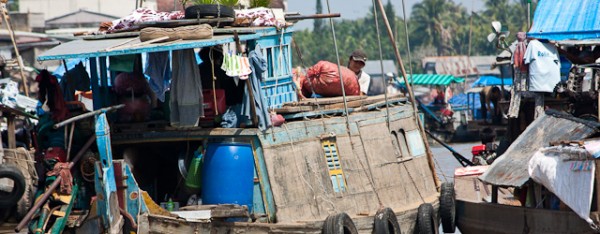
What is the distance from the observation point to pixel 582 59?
19328 millimetres

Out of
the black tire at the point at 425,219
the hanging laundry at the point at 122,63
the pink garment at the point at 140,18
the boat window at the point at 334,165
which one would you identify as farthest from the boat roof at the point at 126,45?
the black tire at the point at 425,219

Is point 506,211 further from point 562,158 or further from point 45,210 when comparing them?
point 45,210

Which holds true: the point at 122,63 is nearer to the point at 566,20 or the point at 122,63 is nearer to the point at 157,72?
the point at 157,72

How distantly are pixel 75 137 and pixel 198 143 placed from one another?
57.3 inches

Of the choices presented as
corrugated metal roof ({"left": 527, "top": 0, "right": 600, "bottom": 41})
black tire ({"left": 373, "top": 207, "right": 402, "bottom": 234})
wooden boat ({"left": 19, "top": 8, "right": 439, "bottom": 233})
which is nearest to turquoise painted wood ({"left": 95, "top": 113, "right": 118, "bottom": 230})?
wooden boat ({"left": 19, "top": 8, "right": 439, "bottom": 233})

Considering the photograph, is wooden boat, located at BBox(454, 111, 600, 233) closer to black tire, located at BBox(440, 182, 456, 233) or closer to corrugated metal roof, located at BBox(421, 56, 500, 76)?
black tire, located at BBox(440, 182, 456, 233)

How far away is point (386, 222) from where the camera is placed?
14.4 m

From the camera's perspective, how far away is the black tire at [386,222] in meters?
14.3

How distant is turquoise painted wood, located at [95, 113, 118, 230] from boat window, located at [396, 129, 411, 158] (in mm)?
4174

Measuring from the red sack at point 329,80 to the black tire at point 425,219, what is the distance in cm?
177

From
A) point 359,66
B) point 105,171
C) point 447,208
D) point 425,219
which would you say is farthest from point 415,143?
point 105,171

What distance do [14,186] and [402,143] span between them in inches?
195

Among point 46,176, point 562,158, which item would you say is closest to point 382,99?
point 562,158

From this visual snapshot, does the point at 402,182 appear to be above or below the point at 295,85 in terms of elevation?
below
